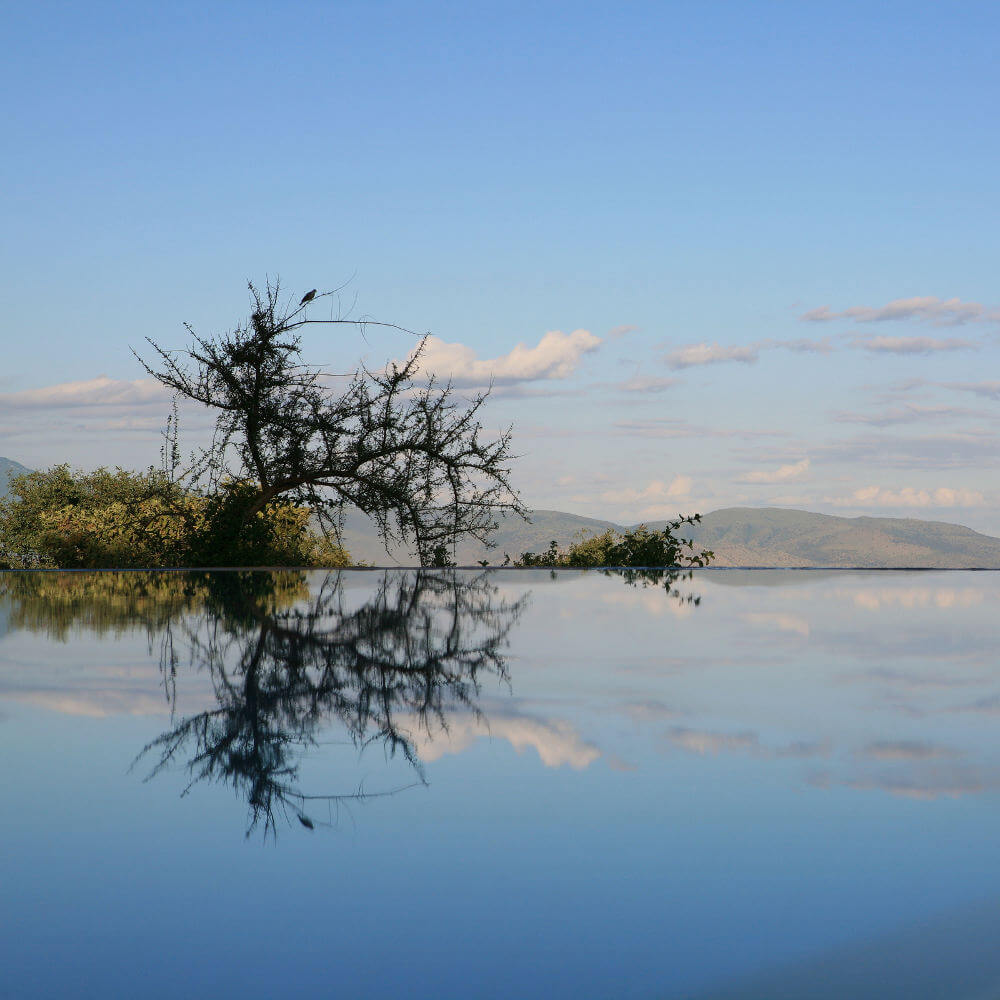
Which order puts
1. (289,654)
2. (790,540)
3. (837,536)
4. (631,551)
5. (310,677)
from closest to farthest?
(310,677)
(289,654)
(631,551)
(837,536)
(790,540)

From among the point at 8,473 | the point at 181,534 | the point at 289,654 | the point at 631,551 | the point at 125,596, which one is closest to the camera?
the point at 289,654

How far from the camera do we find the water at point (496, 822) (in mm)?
1517

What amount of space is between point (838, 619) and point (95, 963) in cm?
586

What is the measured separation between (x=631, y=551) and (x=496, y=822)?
1286cm

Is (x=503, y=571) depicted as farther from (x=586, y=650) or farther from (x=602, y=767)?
(x=602, y=767)

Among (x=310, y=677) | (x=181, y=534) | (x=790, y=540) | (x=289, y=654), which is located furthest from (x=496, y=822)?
(x=790, y=540)

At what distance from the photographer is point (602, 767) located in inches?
104

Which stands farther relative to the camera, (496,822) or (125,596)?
(125,596)

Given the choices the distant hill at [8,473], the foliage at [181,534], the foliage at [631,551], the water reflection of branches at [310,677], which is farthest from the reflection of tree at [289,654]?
the distant hill at [8,473]

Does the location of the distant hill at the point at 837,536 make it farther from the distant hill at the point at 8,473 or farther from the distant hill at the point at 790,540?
the distant hill at the point at 8,473

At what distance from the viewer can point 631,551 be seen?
14.9 metres

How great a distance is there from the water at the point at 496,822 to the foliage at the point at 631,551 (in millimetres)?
9294

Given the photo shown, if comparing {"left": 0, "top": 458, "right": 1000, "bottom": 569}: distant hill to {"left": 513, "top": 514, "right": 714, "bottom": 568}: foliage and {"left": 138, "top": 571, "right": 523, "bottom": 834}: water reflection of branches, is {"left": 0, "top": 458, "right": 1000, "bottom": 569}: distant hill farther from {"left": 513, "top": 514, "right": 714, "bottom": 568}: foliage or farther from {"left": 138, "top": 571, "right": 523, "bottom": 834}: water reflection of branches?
{"left": 138, "top": 571, "right": 523, "bottom": 834}: water reflection of branches

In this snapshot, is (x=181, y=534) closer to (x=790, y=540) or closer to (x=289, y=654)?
(x=289, y=654)
